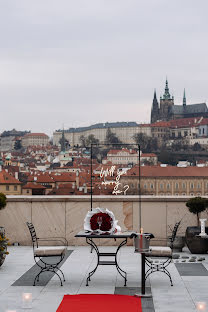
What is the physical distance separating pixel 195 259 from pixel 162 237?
1677 mm

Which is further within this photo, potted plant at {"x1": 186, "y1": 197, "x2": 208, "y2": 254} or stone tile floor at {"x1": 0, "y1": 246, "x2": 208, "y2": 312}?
potted plant at {"x1": 186, "y1": 197, "x2": 208, "y2": 254}

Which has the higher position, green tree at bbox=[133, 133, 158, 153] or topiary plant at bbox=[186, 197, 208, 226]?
green tree at bbox=[133, 133, 158, 153]

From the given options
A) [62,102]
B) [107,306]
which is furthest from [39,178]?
[107,306]

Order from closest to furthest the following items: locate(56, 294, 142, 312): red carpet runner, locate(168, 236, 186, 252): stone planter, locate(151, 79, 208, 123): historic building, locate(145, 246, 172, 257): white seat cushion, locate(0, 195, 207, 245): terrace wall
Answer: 1. locate(56, 294, 142, 312): red carpet runner
2. locate(145, 246, 172, 257): white seat cushion
3. locate(168, 236, 186, 252): stone planter
4. locate(0, 195, 207, 245): terrace wall
5. locate(151, 79, 208, 123): historic building

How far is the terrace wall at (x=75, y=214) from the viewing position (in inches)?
392

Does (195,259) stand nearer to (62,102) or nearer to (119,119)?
(62,102)

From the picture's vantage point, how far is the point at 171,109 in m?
161

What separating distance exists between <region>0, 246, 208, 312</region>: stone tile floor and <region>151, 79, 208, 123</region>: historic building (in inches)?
5841

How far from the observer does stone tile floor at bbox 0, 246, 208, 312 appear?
563cm

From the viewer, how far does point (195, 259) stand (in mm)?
8289

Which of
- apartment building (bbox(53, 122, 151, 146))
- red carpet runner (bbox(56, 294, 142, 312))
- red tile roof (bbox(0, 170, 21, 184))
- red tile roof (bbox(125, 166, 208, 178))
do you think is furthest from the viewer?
apartment building (bbox(53, 122, 151, 146))

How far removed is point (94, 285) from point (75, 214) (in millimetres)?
3517

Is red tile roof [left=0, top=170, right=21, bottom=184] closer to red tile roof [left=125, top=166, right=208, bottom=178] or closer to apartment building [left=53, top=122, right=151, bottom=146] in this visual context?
red tile roof [left=125, top=166, right=208, bottom=178]

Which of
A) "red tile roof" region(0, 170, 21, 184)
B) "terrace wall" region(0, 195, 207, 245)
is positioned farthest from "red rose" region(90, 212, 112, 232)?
"red tile roof" region(0, 170, 21, 184)
